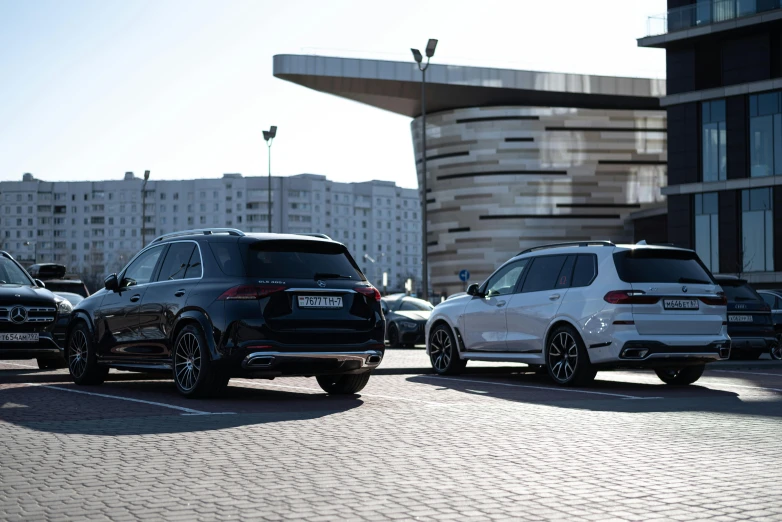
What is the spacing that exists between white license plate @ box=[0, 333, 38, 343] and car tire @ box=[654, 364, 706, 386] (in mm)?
8507

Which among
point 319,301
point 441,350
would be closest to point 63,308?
point 441,350

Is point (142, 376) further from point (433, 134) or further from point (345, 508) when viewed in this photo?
point (433, 134)

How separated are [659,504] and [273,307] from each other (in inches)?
222

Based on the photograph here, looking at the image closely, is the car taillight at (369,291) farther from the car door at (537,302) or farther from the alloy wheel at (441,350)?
the alloy wheel at (441,350)

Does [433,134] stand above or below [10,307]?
above

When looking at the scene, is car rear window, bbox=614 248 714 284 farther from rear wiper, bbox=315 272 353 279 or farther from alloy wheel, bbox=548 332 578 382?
rear wiper, bbox=315 272 353 279

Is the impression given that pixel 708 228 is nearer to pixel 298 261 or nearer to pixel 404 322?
pixel 404 322

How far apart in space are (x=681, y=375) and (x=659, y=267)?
6.31ft

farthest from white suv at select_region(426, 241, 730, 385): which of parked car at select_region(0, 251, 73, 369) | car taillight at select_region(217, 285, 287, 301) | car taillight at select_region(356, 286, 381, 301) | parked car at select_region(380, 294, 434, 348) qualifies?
parked car at select_region(380, 294, 434, 348)

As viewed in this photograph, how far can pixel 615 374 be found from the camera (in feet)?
55.2

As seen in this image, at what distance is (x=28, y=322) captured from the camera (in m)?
14.3

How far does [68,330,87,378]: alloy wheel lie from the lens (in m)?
12.8

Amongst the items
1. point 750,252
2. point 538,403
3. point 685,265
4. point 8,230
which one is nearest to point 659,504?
point 538,403

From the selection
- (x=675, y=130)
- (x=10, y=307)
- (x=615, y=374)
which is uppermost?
(x=675, y=130)
